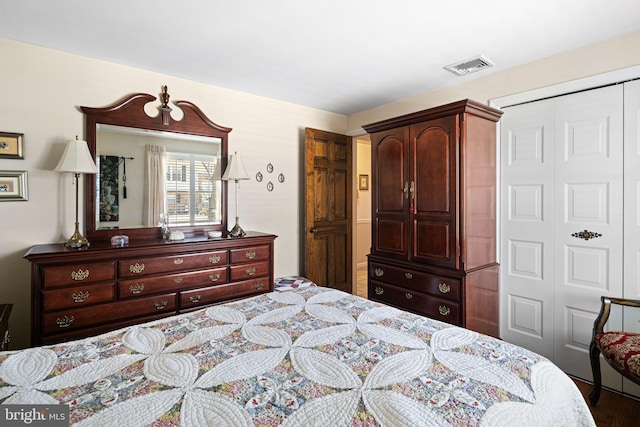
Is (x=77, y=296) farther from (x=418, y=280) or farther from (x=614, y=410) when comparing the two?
(x=614, y=410)

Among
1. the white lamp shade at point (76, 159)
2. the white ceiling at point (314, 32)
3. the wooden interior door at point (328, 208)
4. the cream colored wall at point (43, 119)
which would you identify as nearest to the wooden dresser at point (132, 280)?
the cream colored wall at point (43, 119)

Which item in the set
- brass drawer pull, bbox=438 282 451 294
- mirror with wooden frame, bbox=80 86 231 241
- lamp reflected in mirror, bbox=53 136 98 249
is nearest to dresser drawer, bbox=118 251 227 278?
lamp reflected in mirror, bbox=53 136 98 249

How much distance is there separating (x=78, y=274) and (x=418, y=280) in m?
2.65

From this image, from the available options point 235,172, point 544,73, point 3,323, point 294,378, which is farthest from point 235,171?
point 544,73

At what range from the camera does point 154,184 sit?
3.05 m

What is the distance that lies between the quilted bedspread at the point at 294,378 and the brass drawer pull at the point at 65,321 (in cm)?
115

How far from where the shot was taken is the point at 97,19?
2127 millimetres

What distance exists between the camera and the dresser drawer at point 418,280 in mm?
2669

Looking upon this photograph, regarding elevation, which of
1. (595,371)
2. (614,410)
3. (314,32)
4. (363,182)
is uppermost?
(314,32)

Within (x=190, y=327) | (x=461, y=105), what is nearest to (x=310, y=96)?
(x=461, y=105)

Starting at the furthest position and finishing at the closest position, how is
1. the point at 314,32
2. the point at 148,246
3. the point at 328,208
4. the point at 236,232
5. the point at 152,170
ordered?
the point at 328,208 < the point at 236,232 < the point at 152,170 < the point at 148,246 < the point at 314,32

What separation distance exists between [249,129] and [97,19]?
1689mm

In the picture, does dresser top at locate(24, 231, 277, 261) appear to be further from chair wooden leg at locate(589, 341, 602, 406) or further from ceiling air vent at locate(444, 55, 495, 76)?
chair wooden leg at locate(589, 341, 602, 406)

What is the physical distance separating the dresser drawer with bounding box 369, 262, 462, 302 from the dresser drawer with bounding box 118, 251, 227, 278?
1.52 meters
